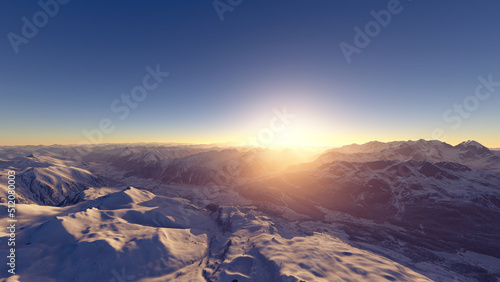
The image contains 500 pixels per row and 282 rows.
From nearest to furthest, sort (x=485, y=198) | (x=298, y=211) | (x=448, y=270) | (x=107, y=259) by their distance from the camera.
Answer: (x=107, y=259) → (x=448, y=270) → (x=485, y=198) → (x=298, y=211)

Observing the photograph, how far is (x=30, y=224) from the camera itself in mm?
78750

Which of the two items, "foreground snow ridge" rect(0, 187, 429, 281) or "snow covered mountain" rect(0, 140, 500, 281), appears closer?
"foreground snow ridge" rect(0, 187, 429, 281)

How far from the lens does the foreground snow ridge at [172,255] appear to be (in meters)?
52.6

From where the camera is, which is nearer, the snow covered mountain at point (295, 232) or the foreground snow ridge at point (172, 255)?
the foreground snow ridge at point (172, 255)

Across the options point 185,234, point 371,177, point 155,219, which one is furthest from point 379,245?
point 155,219

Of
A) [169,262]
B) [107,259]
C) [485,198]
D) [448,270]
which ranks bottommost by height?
[448,270]

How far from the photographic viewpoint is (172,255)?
2537 inches

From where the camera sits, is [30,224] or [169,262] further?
[30,224]

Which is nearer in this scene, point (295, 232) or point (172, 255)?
point (172, 255)

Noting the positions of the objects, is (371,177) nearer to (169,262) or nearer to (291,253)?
(291,253)

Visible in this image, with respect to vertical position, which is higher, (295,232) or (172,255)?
(172,255)

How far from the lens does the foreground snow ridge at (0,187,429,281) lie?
52562 mm

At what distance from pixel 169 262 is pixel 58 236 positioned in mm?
40112

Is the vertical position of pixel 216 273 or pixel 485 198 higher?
pixel 485 198
